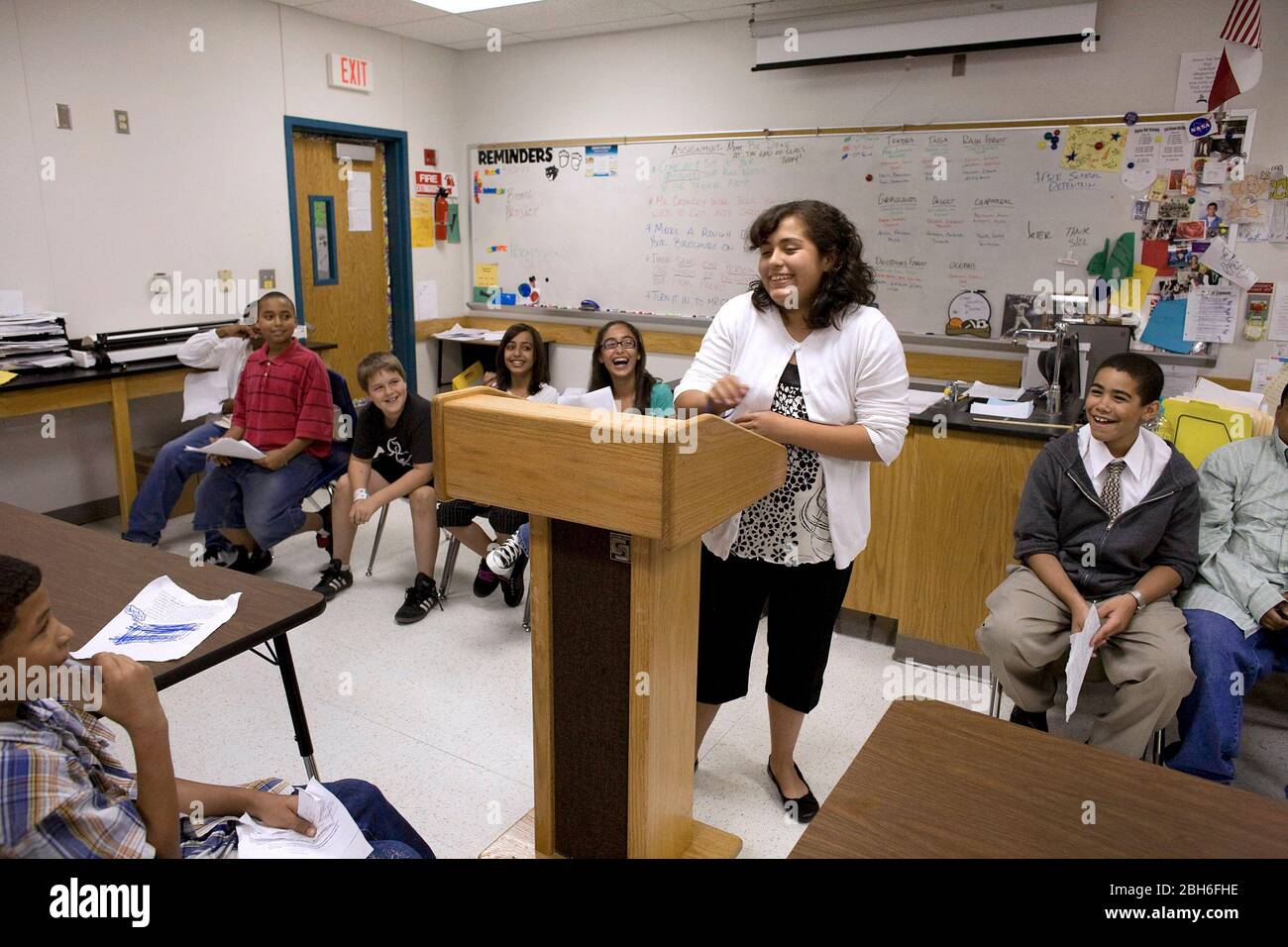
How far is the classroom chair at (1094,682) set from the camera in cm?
221

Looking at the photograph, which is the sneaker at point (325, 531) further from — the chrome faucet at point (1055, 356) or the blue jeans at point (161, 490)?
the chrome faucet at point (1055, 356)

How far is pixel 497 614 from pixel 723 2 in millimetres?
3496

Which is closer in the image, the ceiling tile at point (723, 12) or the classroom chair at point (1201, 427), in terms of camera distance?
the classroom chair at point (1201, 427)

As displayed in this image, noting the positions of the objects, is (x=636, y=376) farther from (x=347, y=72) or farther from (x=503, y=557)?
(x=347, y=72)

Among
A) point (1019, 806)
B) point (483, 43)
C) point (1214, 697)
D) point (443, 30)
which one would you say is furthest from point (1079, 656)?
point (483, 43)

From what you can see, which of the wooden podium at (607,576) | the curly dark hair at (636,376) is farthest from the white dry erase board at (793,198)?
the wooden podium at (607,576)

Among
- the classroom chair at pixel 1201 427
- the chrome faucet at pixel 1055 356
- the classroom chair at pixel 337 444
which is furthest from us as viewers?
the classroom chair at pixel 337 444

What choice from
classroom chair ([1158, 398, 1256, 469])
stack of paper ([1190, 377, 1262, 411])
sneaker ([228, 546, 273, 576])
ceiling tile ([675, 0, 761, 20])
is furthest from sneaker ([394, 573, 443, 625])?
ceiling tile ([675, 0, 761, 20])

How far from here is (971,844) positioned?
1.00 m

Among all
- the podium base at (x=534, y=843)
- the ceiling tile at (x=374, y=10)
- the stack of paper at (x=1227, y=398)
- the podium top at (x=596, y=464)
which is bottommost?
the podium base at (x=534, y=843)

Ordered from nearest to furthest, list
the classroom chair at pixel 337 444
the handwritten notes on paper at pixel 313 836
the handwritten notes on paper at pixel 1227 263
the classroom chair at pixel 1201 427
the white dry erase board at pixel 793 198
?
the handwritten notes on paper at pixel 313 836 < the classroom chair at pixel 1201 427 < the classroom chair at pixel 337 444 < the handwritten notes on paper at pixel 1227 263 < the white dry erase board at pixel 793 198

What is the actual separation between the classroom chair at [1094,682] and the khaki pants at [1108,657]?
7 cm

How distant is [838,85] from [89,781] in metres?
4.71

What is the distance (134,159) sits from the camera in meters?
4.30
